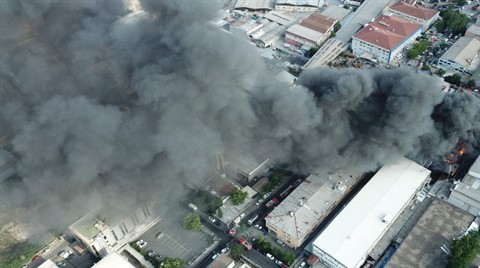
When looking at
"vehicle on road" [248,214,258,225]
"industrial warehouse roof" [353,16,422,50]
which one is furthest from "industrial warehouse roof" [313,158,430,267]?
"industrial warehouse roof" [353,16,422,50]

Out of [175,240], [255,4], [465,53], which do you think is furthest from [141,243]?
[465,53]

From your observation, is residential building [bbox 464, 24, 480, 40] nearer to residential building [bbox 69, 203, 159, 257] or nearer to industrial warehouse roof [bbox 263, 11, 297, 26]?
industrial warehouse roof [bbox 263, 11, 297, 26]

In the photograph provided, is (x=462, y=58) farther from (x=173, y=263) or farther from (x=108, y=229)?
(x=108, y=229)

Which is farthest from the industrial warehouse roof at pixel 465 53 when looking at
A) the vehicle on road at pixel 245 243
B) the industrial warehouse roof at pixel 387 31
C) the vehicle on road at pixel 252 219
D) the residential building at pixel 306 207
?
the vehicle on road at pixel 245 243

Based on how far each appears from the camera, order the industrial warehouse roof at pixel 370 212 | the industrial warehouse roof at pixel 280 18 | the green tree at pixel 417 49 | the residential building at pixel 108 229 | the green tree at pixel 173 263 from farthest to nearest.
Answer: the industrial warehouse roof at pixel 280 18, the green tree at pixel 417 49, the residential building at pixel 108 229, the industrial warehouse roof at pixel 370 212, the green tree at pixel 173 263

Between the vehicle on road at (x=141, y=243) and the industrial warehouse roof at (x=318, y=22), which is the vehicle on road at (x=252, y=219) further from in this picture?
the industrial warehouse roof at (x=318, y=22)

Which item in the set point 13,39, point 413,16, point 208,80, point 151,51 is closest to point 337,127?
point 208,80
